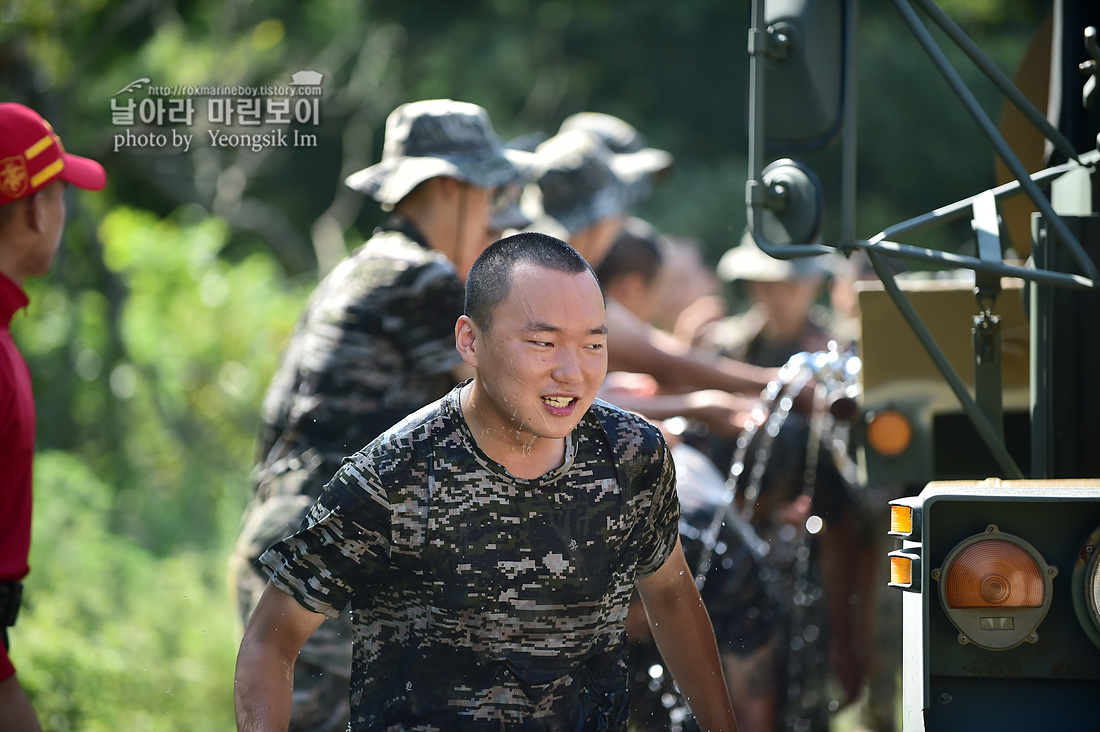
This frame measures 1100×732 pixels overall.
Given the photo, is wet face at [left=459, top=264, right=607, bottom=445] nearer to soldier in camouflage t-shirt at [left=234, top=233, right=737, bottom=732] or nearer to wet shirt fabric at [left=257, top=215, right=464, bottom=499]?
soldier in camouflage t-shirt at [left=234, top=233, right=737, bottom=732]

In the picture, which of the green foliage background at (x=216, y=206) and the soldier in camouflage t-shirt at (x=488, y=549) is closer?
the soldier in camouflage t-shirt at (x=488, y=549)

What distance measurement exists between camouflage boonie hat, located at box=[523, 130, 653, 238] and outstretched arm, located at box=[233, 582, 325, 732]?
322cm

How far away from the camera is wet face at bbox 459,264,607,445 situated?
7.42 feet

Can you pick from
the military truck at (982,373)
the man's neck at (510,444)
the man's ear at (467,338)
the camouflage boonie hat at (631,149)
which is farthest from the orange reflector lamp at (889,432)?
the camouflage boonie hat at (631,149)

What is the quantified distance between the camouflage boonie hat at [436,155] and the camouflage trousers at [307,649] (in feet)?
3.39

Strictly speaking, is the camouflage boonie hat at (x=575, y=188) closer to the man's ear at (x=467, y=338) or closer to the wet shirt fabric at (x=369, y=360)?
the wet shirt fabric at (x=369, y=360)

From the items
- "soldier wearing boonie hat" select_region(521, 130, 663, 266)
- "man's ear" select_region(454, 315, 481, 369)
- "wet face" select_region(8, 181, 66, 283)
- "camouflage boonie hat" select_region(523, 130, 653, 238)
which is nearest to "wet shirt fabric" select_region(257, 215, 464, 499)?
"wet face" select_region(8, 181, 66, 283)

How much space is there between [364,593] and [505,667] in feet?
0.99

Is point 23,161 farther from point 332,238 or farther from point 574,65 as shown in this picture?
point 574,65

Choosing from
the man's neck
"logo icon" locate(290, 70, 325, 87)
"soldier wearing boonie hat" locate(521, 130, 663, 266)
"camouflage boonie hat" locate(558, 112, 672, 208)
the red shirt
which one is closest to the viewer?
the man's neck

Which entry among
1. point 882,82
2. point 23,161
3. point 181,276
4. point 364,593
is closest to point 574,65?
point 882,82

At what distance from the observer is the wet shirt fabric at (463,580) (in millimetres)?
2250

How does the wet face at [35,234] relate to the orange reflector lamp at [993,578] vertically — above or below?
above

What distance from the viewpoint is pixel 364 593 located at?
90.7 inches
